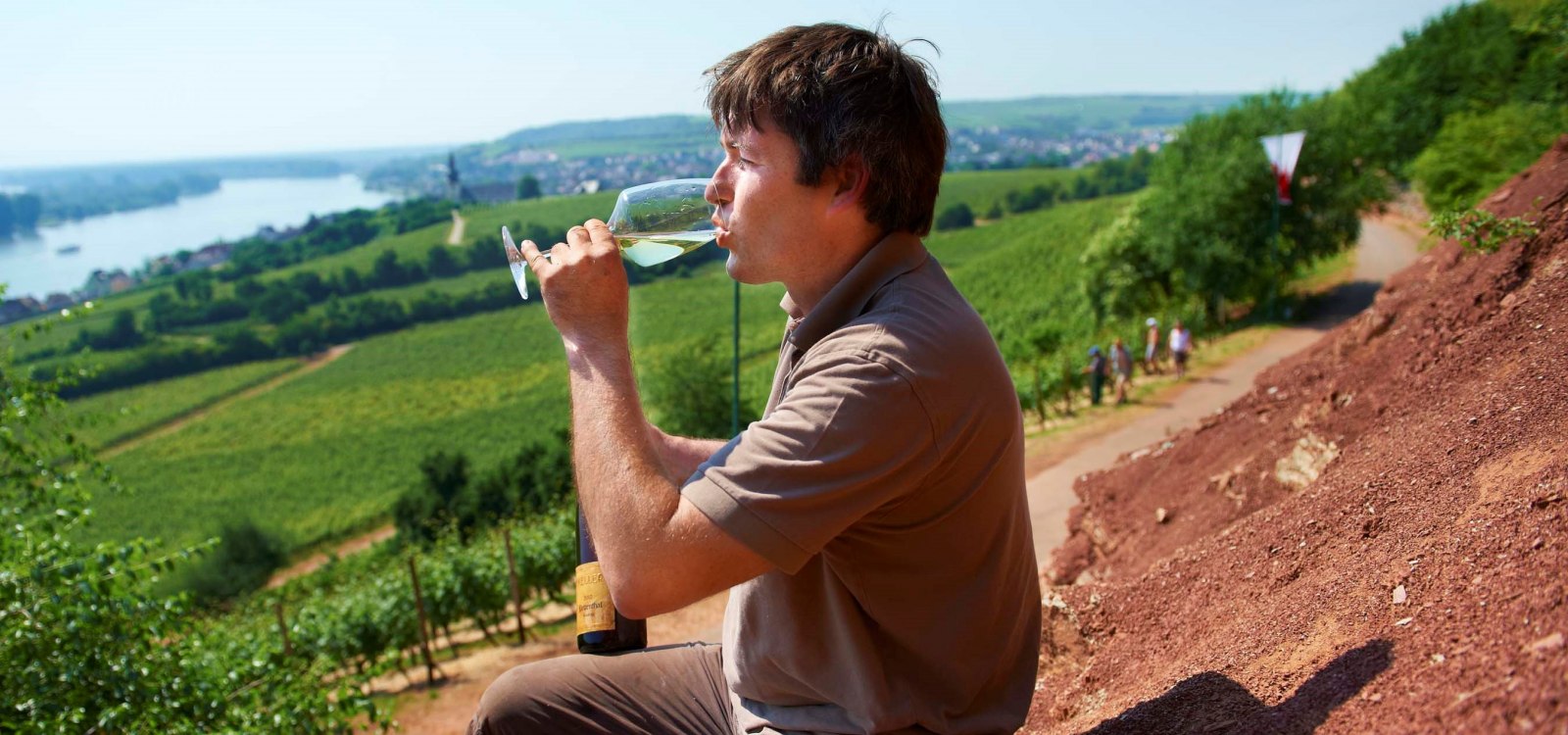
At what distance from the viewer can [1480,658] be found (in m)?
1.43

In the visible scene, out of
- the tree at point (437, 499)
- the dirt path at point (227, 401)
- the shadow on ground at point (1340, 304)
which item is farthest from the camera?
the dirt path at point (227, 401)

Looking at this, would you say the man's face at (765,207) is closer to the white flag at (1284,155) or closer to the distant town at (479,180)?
the white flag at (1284,155)

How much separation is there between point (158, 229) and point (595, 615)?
6283 inches

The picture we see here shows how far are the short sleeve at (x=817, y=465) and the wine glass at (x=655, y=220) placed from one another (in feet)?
2.19

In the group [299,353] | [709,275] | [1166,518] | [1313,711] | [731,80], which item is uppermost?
[731,80]

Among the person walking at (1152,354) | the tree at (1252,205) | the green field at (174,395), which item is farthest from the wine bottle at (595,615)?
the green field at (174,395)

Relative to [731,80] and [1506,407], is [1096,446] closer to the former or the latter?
[1506,407]

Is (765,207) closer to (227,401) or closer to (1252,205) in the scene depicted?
(1252,205)

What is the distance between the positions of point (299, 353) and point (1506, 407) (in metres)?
75.3

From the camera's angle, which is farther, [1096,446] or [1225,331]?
[1225,331]

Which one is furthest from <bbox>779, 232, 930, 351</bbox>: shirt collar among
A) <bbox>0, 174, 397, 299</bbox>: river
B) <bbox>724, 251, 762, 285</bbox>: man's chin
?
<bbox>0, 174, 397, 299</bbox>: river

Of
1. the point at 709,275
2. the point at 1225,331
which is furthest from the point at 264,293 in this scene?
the point at 1225,331

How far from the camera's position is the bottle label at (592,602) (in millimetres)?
1985

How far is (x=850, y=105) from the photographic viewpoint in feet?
5.23
